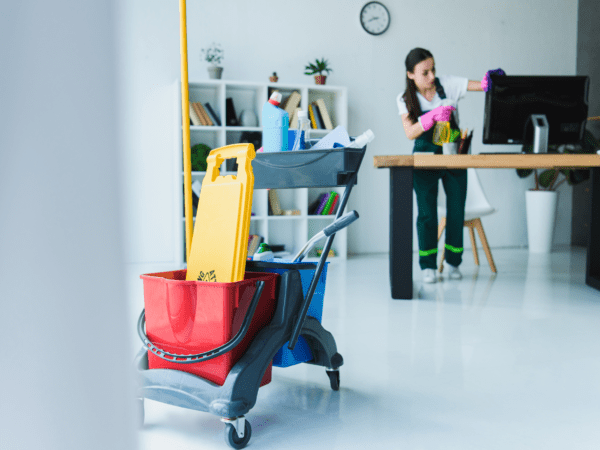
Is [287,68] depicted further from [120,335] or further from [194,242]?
[120,335]

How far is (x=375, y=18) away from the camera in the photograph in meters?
4.73

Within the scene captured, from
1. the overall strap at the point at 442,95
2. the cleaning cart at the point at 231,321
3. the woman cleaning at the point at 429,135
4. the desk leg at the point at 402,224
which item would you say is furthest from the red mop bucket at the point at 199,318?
the overall strap at the point at 442,95

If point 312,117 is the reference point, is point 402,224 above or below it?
below

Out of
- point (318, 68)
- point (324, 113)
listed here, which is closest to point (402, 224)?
point (324, 113)

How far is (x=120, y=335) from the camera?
0.22m

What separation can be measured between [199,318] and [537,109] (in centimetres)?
240

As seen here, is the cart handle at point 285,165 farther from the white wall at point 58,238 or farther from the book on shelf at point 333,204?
the book on shelf at point 333,204

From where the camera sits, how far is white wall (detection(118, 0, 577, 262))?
4238mm

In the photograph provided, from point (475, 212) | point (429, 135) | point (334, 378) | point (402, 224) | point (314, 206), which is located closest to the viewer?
point (334, 378)

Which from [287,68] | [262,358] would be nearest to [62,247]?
[262,358]

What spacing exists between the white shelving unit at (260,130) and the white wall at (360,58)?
0.56 ft

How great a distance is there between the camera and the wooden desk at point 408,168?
254 cm

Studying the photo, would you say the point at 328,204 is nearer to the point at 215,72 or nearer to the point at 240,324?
the point at 215,72

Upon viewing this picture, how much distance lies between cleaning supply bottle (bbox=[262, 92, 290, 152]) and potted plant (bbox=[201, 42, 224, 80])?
115 inches
